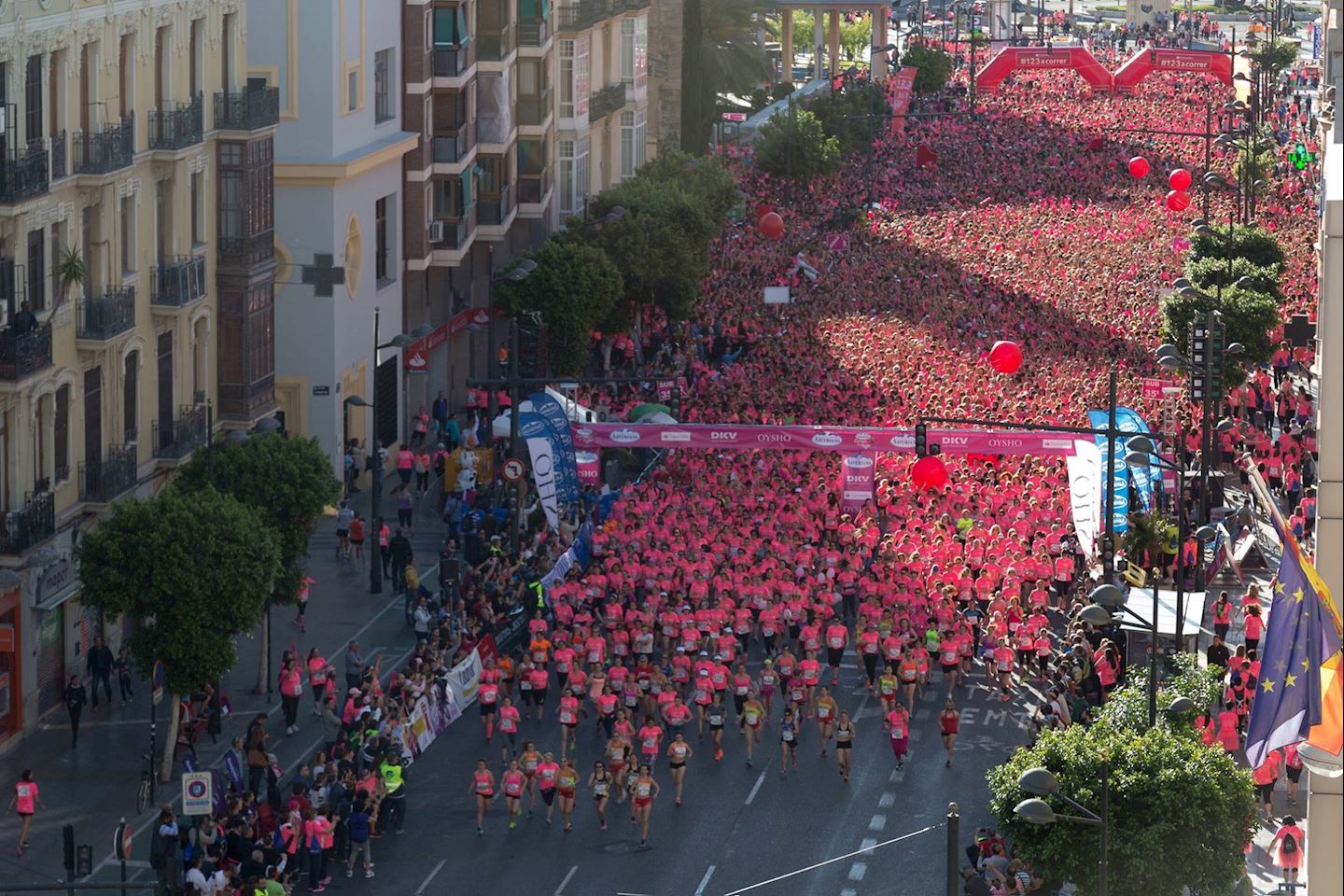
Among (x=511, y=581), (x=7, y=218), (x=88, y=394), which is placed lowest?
(x=511, y=581)

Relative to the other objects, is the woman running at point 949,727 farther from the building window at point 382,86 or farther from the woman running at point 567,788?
the building window at point 382,86

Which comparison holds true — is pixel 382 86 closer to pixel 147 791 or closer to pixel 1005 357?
pixel 1005 357

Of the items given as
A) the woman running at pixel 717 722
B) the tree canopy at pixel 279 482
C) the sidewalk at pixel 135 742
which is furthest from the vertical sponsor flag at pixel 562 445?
the woman running at pixel 717 722

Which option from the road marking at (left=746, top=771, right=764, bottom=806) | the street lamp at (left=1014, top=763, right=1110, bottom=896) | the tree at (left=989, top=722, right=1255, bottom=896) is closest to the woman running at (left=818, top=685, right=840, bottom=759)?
the road marking at (left=746, top=771, right=764, bottom=806)

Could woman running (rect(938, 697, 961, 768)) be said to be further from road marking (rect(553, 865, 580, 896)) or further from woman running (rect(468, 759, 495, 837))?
woman running (rect(468, 759, 495, 837))

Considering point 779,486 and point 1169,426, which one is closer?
point 779,486

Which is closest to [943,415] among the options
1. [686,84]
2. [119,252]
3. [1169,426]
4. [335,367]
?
[1169,426]

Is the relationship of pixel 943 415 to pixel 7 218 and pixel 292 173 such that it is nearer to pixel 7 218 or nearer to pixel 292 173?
pixel 292 173
